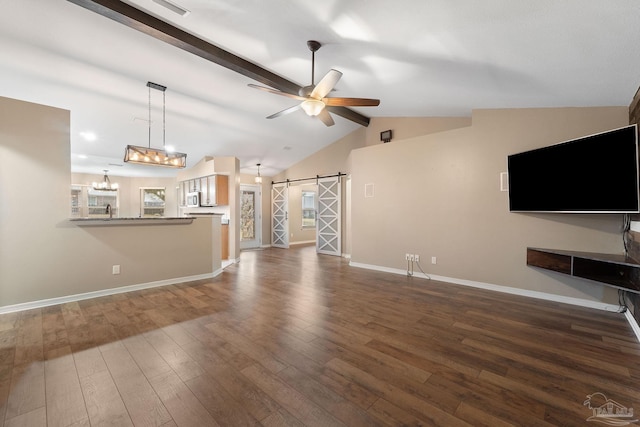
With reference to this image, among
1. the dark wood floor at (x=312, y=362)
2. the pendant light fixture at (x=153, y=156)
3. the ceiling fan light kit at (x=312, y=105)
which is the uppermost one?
the ceiling fan light kit at (x=312, y=105)

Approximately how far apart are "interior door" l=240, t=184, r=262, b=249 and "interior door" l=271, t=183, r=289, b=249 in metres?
0.49

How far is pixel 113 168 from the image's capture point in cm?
852

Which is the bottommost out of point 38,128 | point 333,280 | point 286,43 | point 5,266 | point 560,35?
point 333,280

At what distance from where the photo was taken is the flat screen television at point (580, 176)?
2.69m

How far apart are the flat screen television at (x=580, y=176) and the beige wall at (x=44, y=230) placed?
19.0ft

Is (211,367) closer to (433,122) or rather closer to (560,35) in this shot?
(560,35)

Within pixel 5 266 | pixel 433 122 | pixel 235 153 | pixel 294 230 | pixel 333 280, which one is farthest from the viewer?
pixel 294 230

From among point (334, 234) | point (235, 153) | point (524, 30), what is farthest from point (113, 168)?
point (524, 30)

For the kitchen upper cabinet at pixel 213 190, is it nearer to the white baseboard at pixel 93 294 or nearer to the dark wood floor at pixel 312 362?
the white baseboard at pixel 93 294

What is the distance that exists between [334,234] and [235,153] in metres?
3.54

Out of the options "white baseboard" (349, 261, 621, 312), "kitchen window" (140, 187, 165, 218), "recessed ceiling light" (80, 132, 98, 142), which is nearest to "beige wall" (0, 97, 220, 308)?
"recessed ceiling light" (80, 132, 98, 142)

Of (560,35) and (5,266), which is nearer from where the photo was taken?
(560,35)

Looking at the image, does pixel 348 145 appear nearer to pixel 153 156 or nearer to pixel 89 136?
pixel 153 156

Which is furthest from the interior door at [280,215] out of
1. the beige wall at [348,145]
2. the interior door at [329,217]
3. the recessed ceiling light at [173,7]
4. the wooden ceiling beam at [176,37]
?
the recessed ceiling light at [173,7]
